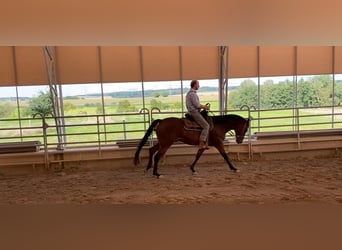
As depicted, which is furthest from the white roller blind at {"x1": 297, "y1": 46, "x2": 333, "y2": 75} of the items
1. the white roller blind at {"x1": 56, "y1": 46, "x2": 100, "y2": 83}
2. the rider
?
the white roller blind at {"x1": 56, "y1": 46, "x2": 100, "y2": 83}

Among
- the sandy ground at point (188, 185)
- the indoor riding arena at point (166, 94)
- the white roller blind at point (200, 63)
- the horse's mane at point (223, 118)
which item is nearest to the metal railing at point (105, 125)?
→ the indoor riding arena at point (166, 94)

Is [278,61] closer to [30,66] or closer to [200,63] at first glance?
[200,63]

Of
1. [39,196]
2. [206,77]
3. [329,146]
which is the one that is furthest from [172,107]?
[39,196]

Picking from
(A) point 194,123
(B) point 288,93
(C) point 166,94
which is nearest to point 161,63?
(C) point 166,94

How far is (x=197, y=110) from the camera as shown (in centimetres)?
600

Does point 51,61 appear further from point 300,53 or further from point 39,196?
point 300,53

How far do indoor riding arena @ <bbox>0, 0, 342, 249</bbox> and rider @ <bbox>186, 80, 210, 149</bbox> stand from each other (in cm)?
22

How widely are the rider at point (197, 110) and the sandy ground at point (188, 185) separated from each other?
72 cm

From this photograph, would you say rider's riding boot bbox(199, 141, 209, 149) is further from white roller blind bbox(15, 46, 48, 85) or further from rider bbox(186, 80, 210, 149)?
white roller blind bbox(15, 46, 48, 85)

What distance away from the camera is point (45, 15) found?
1.76 meters

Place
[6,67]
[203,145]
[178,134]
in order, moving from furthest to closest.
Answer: [6,67] → [178,134] → [203,145]

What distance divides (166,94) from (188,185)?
16.5 feet

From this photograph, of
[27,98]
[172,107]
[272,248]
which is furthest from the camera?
[172,107]

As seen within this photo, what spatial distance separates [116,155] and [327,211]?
21.0ft
